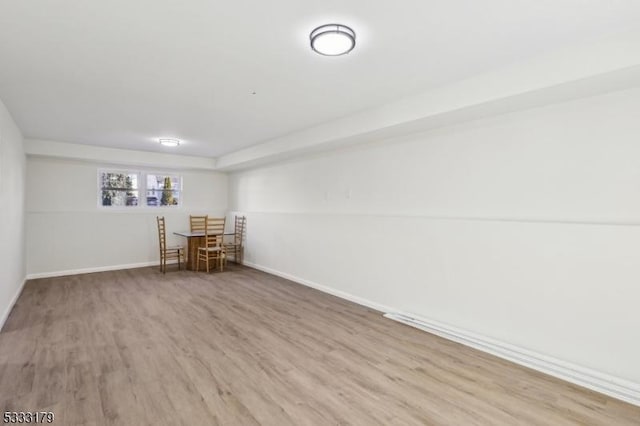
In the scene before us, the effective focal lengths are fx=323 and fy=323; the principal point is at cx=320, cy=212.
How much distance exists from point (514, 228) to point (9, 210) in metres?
5.41

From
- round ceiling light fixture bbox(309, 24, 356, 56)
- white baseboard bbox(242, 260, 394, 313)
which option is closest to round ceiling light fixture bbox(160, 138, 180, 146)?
white baseboard bbox(242, 260, 394, 313)

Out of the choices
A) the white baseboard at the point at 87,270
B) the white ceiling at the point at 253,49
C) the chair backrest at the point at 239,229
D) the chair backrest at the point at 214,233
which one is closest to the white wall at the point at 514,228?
the white ceiling at the point at 253,49

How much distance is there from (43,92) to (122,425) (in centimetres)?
312

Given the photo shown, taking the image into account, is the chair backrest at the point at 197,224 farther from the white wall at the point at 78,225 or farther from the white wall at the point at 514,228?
the white wall at the point at 514,228

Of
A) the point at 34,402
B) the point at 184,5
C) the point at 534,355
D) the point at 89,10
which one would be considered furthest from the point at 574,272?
the point at 34,402

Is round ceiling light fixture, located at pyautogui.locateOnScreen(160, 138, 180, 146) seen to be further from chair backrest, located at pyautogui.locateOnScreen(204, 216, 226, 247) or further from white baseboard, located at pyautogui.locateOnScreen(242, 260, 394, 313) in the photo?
white baseboard, located at pyautogui.locateOnScreen(242, 260, 394, 313)

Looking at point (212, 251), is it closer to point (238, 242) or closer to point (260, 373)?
point (238, 242)

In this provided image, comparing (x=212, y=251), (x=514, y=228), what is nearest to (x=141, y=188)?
(x=212, y=251)

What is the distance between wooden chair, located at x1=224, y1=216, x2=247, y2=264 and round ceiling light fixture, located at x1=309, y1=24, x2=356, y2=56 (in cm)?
542

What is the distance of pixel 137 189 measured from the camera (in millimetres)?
6844

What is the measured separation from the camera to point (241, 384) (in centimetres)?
237

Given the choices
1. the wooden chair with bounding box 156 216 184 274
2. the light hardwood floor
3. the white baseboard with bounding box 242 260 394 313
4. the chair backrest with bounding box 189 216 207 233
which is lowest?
the light hardwood floor

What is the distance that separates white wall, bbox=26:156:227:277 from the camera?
5.71 meters

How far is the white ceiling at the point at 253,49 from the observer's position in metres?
1.84
